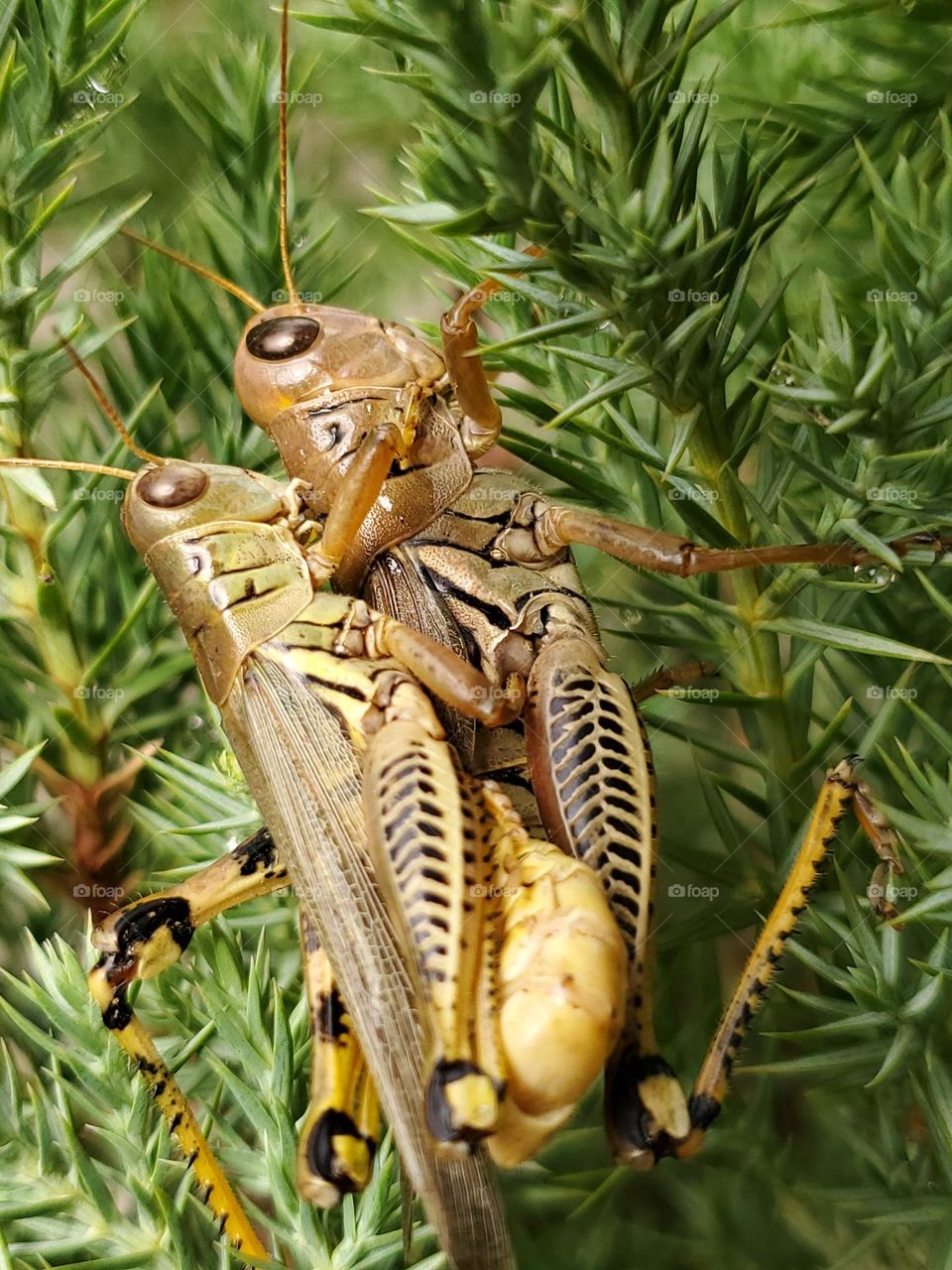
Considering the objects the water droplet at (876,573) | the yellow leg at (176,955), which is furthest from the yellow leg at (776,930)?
the yellow leg at (176,955)

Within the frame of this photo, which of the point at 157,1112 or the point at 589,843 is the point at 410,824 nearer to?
the point at 589,843

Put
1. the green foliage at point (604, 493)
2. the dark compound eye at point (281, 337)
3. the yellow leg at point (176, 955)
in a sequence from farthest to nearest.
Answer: the dark compound eye at point (281, 337) < the yellow leg at point (176, 955) < the green foliage at point (604, 493)

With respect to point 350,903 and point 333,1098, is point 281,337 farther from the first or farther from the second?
point 333,1098

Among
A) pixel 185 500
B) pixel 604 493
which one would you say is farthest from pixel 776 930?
pixel 185 500

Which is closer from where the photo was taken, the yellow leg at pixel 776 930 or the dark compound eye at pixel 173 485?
the yellow leg at pixel 776 930

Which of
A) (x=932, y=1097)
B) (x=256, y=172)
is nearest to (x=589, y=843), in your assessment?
(x=932, y=1097)

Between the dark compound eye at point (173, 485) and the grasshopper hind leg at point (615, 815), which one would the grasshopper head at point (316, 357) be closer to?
the dark compound eye at point (173, 485)

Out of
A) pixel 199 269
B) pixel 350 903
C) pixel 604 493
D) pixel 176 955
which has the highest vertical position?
pixel 199 269
